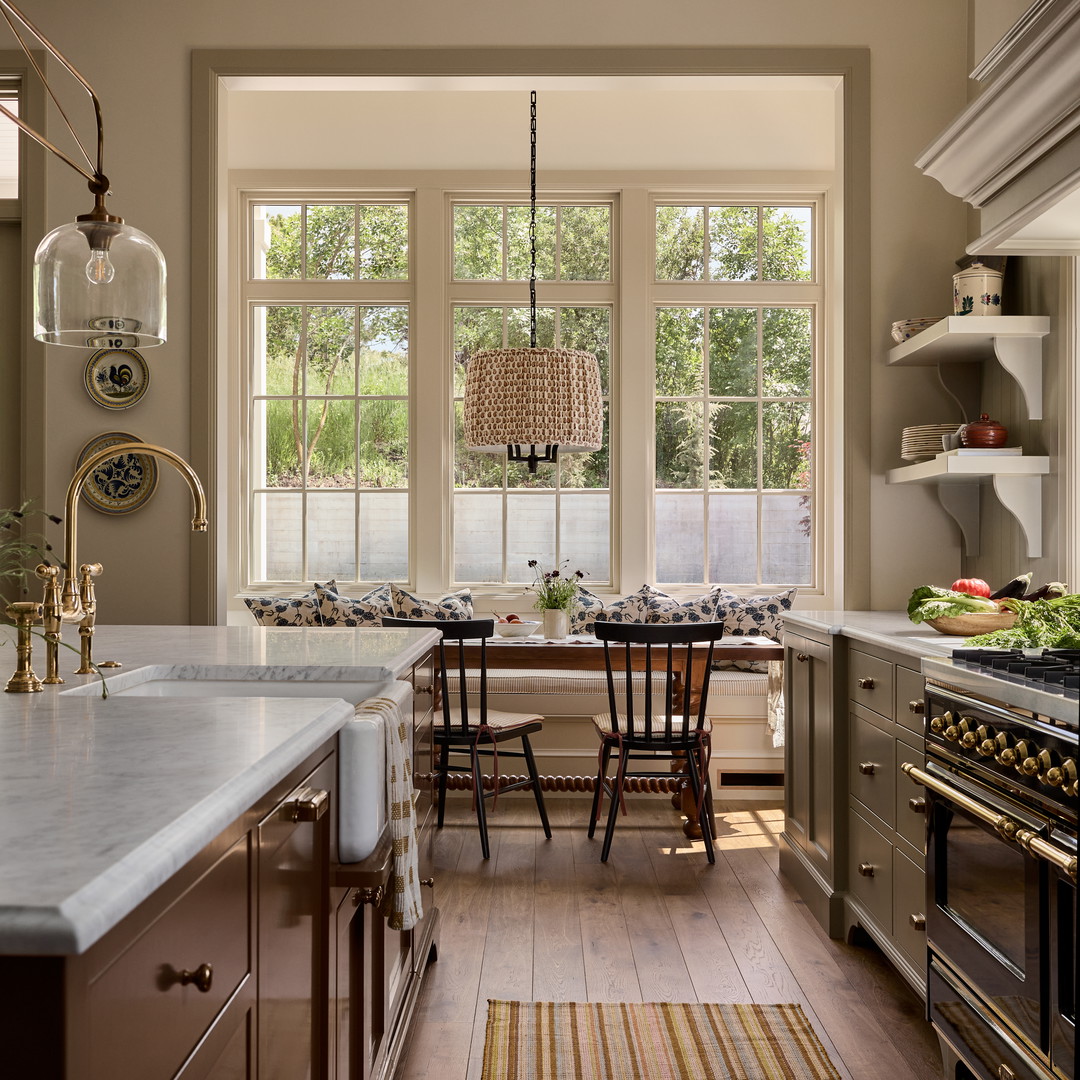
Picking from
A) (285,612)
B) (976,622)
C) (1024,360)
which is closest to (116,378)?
(285,612)

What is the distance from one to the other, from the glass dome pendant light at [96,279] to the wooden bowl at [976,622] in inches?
80.6

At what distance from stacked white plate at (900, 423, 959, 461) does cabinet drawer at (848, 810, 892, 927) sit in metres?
1.31

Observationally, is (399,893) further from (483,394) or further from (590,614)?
(590,614)

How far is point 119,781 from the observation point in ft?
3.26

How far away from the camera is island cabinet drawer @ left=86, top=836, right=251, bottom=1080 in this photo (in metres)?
0.74

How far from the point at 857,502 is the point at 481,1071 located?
7.69 ft

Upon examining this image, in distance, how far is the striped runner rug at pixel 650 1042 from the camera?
2178 millimetres

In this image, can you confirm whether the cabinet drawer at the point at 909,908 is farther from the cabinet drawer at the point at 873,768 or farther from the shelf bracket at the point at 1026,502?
the shelf bracket at the point at 1026,502

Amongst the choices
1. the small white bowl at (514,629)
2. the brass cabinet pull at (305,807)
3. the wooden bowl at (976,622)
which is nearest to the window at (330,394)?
the small white bowl at (514,629)

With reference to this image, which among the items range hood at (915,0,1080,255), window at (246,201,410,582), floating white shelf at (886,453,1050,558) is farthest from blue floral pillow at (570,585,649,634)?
range hood at (915,0,1080,255)

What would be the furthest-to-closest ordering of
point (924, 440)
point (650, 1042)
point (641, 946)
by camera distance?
point (924, 440) → point (641, 946) → point (650, 1042)

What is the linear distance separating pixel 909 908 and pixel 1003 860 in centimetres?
79

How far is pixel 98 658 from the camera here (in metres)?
2.04

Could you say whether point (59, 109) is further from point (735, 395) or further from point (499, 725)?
point (735, 395)
